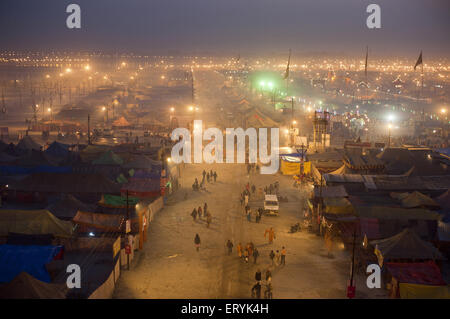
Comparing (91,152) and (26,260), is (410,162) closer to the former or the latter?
(91,152)

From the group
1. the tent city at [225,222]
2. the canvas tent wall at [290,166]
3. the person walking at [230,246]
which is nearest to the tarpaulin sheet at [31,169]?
the tent city at [225,222]

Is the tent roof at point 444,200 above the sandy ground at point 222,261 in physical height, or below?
above

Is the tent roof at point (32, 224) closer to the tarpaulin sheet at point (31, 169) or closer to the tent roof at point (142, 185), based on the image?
the tent roof at point (142, 185)

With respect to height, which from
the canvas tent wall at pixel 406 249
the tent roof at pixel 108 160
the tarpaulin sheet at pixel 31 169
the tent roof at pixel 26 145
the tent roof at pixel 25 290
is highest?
the tent roof at pixel 26 145

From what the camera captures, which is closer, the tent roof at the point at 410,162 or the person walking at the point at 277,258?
the person walking at the point at 277,258

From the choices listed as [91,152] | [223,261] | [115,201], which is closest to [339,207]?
[223,261]
